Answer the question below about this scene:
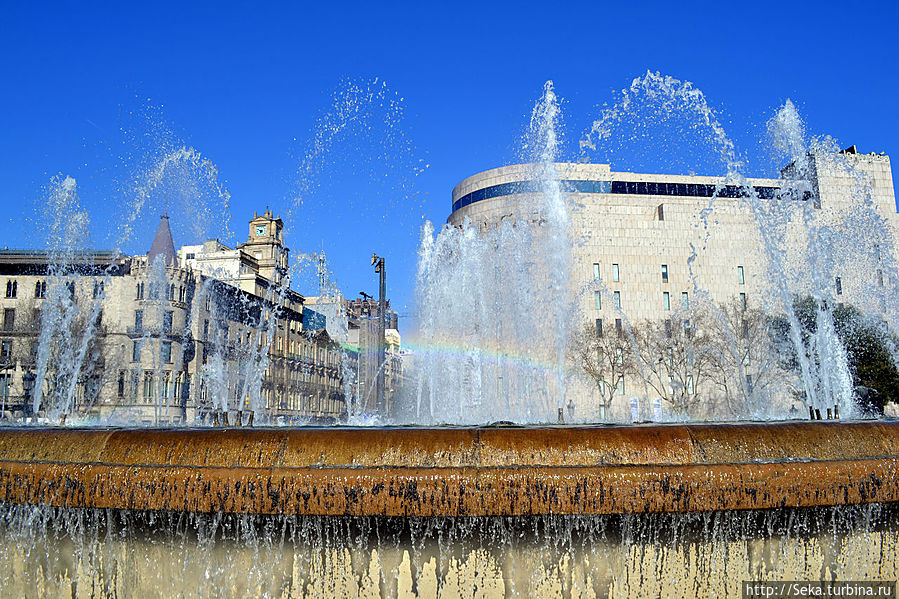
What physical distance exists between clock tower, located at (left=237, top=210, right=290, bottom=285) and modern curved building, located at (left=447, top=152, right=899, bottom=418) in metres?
23.0

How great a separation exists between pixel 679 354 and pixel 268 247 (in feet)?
143

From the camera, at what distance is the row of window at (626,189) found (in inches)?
2237

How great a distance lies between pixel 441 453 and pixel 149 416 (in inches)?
1737

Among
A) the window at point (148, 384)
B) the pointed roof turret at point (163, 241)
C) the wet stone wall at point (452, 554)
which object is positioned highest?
the pointed roof turret at point (163, 241)

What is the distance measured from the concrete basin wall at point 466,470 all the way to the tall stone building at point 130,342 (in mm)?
32675

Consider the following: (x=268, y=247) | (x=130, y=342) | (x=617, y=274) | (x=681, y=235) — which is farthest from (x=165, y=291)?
(x=681, y=235)

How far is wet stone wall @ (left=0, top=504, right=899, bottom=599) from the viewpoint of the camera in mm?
3240

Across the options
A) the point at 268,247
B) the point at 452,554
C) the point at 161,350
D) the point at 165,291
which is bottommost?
the point at 452,554

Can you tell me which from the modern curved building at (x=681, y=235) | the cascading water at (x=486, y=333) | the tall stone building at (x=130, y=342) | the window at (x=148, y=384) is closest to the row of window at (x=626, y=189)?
the modern curved building at (x=681, y=235)

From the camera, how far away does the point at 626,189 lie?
193ft

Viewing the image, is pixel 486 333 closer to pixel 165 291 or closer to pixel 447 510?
pixel 165 291

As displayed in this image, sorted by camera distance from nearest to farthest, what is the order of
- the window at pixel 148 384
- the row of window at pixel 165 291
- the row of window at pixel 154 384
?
the row of window at pixel 154 384 < the window at pixel 148 384 < the row of window at pixel 165 291

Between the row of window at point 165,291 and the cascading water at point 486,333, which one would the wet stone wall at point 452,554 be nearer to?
the cascading water at point 486,333

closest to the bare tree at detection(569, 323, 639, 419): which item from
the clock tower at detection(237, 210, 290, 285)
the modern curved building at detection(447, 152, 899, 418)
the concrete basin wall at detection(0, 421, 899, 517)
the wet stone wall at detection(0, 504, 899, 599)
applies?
the modern curved building at detection(447, 152, 899, 418)
